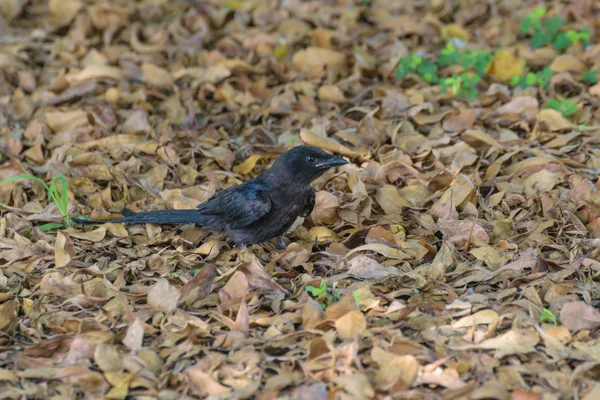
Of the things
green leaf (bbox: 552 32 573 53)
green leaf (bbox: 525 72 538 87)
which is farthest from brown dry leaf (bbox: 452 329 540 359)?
green leaf (bbox: 552 32 573 53)

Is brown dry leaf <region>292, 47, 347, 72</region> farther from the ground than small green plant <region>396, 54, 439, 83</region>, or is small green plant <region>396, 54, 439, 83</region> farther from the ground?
brown dry leaf <region>292, 47, 347, 72</region>

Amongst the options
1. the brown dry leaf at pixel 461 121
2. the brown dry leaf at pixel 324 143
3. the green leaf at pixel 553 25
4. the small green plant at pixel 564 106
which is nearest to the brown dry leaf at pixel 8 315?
the brown dry leaf at pixel 324 143

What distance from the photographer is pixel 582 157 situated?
6.18 metres

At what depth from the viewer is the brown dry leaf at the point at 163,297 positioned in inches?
178

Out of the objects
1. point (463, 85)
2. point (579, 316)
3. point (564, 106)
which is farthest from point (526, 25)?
point (579, 316)

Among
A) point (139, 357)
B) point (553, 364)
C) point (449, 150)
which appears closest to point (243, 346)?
point (139, 357)

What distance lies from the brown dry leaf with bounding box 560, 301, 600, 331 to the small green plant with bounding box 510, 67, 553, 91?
10.8 feet

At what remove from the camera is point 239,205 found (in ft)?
17.6

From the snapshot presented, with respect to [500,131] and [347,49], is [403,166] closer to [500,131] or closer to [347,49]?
[500,131]

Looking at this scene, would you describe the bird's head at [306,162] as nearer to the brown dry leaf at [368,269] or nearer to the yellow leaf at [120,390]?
the brown dry leaf at [368,269]

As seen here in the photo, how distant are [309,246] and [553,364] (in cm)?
191

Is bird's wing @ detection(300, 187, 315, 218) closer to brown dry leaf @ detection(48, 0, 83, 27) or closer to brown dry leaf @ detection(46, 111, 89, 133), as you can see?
brown dry leaf @ detection(46, 111, 89, 133)

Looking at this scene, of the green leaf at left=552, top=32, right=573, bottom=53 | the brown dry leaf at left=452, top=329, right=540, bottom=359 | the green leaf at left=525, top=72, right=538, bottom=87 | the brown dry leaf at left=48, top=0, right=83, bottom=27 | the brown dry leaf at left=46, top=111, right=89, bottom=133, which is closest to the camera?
the brown dry leaf at left=452, top=329, right=540, bottom=359

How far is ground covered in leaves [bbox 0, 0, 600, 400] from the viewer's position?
13.2 ft
